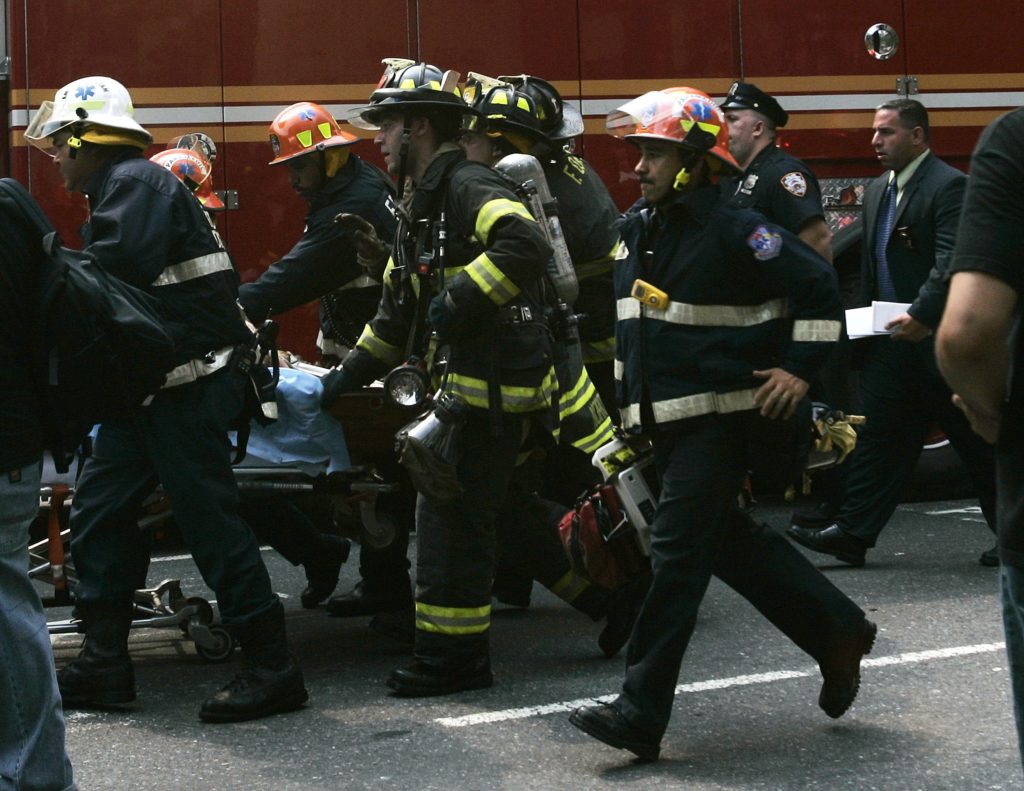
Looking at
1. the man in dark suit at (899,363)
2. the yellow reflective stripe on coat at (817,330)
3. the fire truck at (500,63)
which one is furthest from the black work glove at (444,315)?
the fire truck at (500,63)

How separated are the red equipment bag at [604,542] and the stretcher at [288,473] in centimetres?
87

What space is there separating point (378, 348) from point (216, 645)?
3.91ft

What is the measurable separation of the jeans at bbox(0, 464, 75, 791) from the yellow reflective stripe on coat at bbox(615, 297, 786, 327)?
5.69 feet

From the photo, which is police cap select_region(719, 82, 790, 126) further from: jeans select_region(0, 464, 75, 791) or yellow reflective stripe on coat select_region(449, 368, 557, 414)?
jeans select_region(0, 464, 75, 791)

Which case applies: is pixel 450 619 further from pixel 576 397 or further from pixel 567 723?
pixel 576 397

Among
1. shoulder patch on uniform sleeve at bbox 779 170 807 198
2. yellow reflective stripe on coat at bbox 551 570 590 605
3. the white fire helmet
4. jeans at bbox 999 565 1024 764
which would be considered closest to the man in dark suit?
shoulder patch on uniform sleeve at bbox 779 170 807 198

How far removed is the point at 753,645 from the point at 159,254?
2.42 m

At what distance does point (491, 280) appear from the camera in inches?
204

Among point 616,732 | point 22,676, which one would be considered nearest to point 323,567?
point 616,732

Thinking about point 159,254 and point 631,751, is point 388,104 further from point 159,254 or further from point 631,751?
point 631,751

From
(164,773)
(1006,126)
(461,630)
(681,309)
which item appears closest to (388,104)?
(681,309)

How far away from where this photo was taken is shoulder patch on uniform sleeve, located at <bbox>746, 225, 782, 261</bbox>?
4691mm

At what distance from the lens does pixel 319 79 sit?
28.3 feet

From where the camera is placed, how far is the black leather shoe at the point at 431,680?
5438 millimetres
